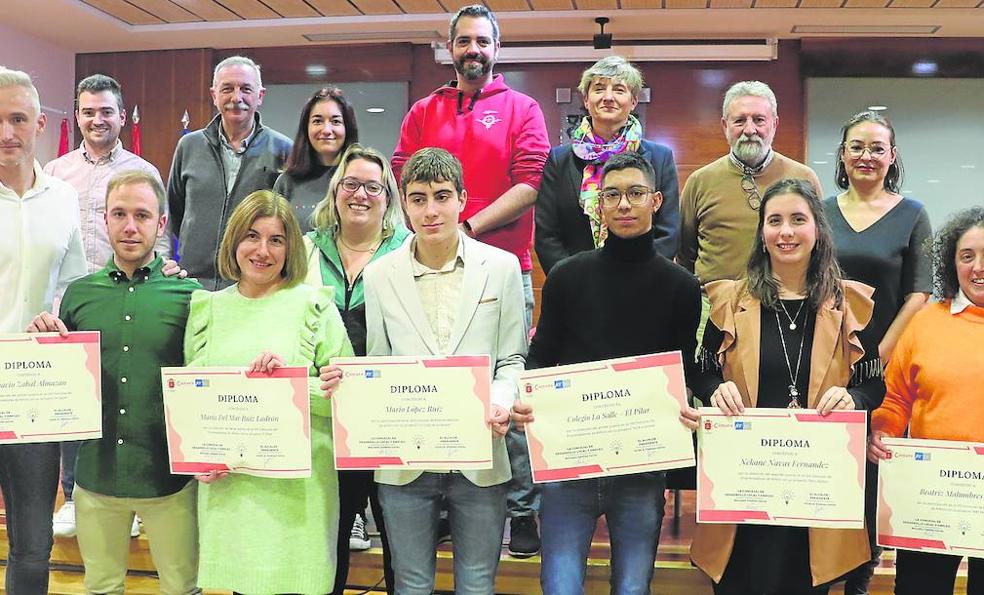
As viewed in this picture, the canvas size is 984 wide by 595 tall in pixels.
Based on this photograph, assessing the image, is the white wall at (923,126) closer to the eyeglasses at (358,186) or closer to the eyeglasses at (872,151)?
the eyeglasses at (872,151)

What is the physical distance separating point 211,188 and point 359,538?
144 centimetres

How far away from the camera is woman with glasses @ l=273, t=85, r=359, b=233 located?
9.48 ft

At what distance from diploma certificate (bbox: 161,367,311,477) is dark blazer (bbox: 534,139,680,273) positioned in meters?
0.98

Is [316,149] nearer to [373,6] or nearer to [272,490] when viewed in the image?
[272,490]

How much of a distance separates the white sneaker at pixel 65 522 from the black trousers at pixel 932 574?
2.89m

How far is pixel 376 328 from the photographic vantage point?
2291 millimetres

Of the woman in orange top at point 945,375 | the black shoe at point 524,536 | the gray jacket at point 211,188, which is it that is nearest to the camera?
the woman in orange top at point 945,375

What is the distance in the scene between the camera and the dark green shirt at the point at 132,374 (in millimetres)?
2232

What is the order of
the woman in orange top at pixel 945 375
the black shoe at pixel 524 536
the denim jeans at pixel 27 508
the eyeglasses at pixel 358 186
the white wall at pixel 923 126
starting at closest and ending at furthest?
the woman in orange top at pixel 945 375 → the denim jeans at pixel 27 508 → the eyeglasses at pixel 358 186 → the black shoe at pixel 524 536 → the white wall at pixel 923 126

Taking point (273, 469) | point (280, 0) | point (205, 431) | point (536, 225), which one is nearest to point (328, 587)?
point (273, 469)

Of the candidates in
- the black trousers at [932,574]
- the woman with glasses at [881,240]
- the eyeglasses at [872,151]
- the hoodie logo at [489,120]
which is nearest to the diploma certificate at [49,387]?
the hoodie logo at [489,120]

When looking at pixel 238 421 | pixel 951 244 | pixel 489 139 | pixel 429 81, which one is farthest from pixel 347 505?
pixel 429 81

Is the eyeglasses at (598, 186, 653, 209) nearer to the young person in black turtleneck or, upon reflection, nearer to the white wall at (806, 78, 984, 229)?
the young person in black turtleneck

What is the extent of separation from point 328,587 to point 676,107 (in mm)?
5649
